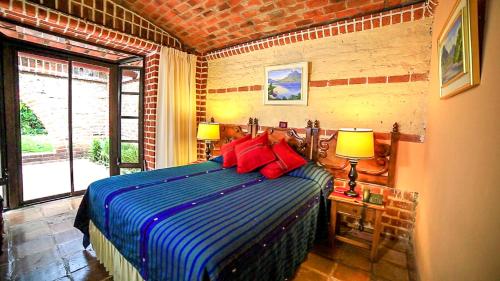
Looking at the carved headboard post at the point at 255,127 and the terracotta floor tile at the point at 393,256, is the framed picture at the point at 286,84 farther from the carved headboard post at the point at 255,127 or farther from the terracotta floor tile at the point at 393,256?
the terracotta floor tile at the point at 393,256

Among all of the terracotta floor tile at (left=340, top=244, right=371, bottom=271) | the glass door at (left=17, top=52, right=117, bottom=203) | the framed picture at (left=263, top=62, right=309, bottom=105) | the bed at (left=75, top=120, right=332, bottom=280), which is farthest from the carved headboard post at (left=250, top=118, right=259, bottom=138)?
the glass door at (left=17, top=52, right=117, bottom=203)

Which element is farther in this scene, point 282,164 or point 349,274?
point 282,164

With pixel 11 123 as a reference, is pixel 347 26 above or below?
above

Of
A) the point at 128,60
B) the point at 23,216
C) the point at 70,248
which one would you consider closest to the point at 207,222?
the point at 70,248

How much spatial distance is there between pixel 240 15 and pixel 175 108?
172cm

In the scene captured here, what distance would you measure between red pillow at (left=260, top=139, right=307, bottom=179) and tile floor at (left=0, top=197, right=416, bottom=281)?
33.4 inches

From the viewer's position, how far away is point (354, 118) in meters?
2.46

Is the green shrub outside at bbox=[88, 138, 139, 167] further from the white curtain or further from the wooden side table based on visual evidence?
the wooden side table

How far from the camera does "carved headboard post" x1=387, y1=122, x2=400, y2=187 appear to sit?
2221mm

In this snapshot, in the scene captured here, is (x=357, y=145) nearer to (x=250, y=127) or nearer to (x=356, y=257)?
(x=356, y=257)

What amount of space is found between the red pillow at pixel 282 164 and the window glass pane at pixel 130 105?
2514 mm

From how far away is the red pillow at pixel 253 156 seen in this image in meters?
2.53

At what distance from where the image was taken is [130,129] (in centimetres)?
368

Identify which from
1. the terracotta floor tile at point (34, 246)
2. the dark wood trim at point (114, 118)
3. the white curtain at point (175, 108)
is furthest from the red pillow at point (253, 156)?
the dark wood trim at point (114, 118)
